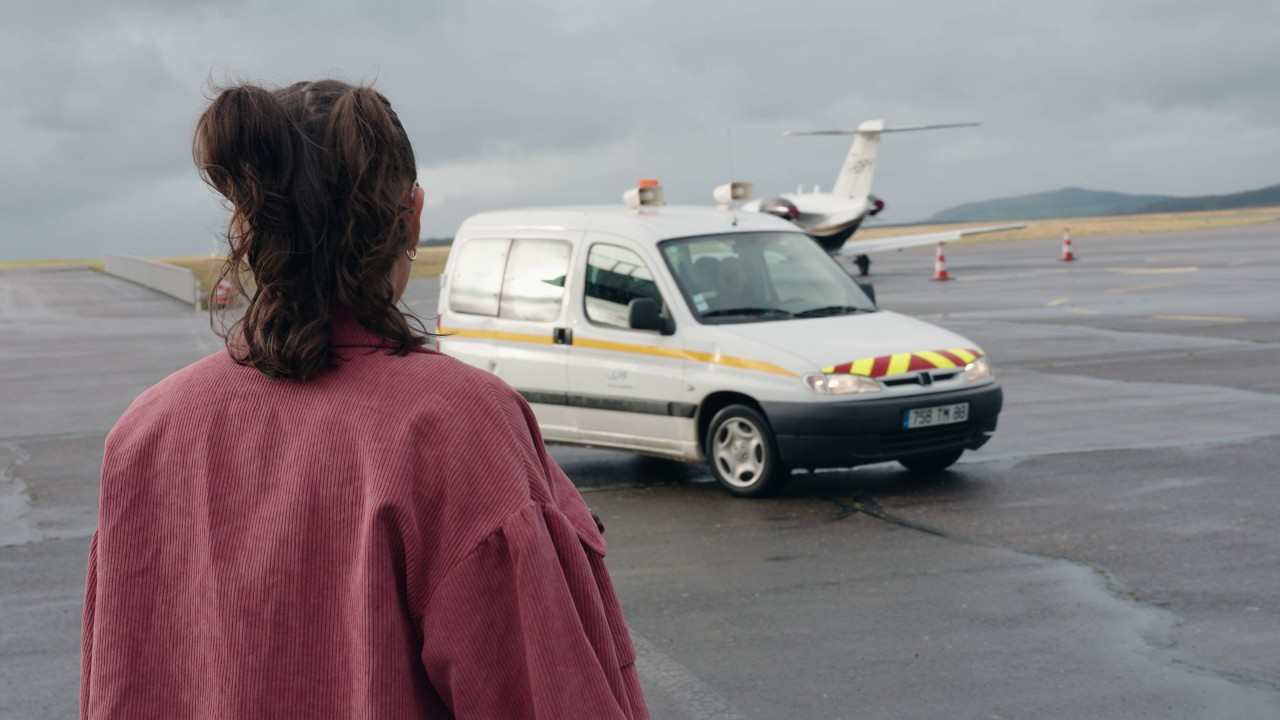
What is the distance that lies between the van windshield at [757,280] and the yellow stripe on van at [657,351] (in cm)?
29

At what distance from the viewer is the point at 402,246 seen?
5.59ft

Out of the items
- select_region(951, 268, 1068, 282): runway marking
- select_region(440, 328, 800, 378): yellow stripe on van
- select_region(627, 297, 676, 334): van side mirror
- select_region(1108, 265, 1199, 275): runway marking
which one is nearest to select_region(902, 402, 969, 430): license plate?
select_region(440, 328, 800, 378): yellow stripe on van

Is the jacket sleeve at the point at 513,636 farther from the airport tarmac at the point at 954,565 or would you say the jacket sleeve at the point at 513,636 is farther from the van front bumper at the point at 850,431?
the van front bumper at the point at 850,431

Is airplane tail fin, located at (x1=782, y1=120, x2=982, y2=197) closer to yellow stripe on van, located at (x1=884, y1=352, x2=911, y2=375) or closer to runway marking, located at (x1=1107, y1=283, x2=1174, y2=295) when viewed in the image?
runway marking, located at (x1=1107, y1=283, x2=1174, y2=295)

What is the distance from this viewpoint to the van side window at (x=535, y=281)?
33.6ft

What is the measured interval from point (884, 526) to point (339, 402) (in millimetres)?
6935

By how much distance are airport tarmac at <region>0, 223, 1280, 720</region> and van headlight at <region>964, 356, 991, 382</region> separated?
74cm

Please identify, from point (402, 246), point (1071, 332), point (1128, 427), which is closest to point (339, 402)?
point (402, 246)

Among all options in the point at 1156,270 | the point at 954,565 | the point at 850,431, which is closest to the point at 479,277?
the point at 850,431

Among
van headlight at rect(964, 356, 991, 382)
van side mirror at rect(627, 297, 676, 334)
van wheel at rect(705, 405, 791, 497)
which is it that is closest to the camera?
van wheel at rect(705, 405, 791, 497)

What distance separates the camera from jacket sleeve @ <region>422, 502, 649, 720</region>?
1.56 m

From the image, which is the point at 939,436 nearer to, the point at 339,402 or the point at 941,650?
the point at 941,650

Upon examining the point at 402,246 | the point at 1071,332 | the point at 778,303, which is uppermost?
the point at 402,246

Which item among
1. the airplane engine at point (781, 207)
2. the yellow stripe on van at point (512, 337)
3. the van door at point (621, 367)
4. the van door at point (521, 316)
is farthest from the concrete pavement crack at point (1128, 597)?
the airplane engine at point (781, 207)
